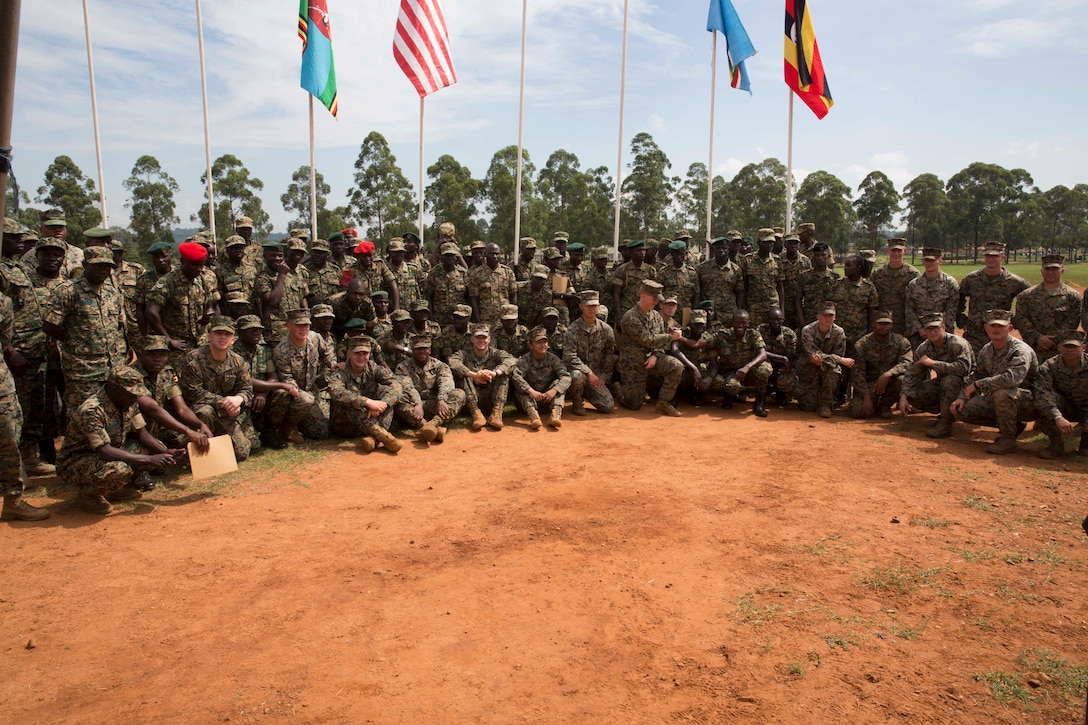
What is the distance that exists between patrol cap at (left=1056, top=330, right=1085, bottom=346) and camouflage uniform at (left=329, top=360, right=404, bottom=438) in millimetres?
7277

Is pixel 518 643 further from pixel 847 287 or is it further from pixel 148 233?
pixel 148 233

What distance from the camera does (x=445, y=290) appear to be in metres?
9.84

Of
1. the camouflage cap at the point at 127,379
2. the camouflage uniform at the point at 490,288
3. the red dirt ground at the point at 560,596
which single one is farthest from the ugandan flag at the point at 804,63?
the camouflage cap at the point at 127,379

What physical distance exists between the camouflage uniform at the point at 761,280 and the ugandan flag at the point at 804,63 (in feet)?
15.2

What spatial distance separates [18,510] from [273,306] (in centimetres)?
371

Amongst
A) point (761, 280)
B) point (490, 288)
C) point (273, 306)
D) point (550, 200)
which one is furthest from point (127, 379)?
point (550, 200)

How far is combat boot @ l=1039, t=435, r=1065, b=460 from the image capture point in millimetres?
7066

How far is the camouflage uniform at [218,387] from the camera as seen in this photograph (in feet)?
22.1

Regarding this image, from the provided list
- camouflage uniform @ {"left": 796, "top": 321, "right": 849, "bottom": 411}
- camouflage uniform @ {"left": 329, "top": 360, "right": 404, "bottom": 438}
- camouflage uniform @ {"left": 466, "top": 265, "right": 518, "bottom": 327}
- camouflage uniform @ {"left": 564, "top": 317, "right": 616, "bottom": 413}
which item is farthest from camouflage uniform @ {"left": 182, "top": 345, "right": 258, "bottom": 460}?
camouflage uniform @ {"left": 796, "top": 321, "right": 849, "bottom": 411}

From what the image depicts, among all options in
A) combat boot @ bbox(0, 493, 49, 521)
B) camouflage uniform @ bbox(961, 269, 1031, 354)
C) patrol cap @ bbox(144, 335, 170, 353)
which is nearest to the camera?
combat boot @ bbox(0, 493, 49, 521)

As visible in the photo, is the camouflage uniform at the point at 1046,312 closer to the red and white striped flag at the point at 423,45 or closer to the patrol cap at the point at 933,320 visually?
the patrol cap at the point at 933,320

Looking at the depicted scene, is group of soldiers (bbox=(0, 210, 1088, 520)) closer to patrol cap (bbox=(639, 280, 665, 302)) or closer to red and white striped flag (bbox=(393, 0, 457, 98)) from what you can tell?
patrol cap (bbox=(639, 280, 665, 302))

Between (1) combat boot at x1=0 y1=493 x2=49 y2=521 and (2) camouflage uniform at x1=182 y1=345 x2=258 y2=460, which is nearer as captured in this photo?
(1) combat boot at x1=0 y1=493 x2=49 y2=521

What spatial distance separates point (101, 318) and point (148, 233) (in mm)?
23179
